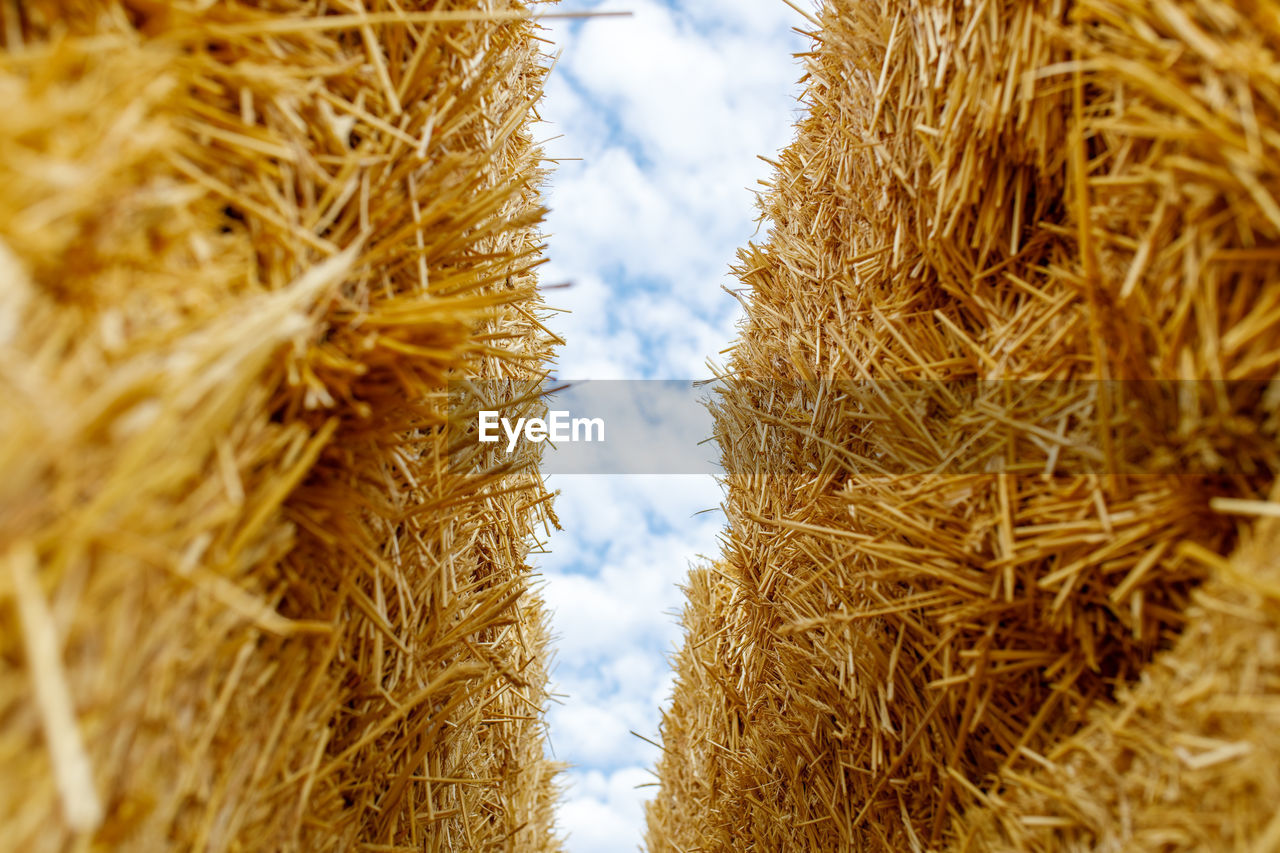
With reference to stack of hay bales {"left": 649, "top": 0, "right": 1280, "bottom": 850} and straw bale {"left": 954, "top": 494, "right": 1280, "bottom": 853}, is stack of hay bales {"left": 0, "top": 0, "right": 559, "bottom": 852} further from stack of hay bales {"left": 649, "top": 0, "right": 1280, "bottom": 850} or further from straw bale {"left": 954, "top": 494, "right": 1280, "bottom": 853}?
straw bale {"left": 954, "top": 494, "right": 1280, "bottom": 853}

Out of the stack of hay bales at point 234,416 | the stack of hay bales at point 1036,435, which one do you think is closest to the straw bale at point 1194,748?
the stack of hay bales at point 1036,435

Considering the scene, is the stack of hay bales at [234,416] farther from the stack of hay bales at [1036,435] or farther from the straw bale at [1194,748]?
the straw bale at [1194,748]

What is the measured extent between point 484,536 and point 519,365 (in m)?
0.55

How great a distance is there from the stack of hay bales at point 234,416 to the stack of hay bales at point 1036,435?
0.77 m

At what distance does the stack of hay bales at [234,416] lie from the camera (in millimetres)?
595

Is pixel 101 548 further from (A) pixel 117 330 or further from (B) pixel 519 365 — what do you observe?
(B) pixel 519 365

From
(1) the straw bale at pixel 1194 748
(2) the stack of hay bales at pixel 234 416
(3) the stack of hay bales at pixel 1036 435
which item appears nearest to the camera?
(2) the stack of hay bales at pixel 234 416

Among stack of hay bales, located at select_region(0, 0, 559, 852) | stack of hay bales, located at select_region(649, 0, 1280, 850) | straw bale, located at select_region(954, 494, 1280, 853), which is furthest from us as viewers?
stack of hay bales, located at select_region(649, 0, 1280, 850)

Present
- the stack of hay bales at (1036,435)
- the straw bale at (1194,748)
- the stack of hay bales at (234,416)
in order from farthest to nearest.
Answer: the stack of hay bales at (1036,435)
the straw bale at (1194,748)
the stack of hay bales at (234,416)

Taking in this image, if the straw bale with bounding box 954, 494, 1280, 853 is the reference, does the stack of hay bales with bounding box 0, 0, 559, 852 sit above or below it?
above

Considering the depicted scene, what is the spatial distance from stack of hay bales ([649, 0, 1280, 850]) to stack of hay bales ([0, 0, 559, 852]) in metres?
0.77

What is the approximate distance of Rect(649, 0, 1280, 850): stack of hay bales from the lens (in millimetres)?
841

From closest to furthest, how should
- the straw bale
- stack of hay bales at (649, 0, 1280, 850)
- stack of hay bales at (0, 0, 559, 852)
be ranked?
stack of hay bales at (0, 0, 559, 852) → the straw bale → stack of hay bales at (649, 0, 1280, 850)

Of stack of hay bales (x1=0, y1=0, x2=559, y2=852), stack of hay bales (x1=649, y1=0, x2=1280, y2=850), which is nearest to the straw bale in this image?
stack of hay bales (x1=649, y1=0, x2=1280, y2=850)
